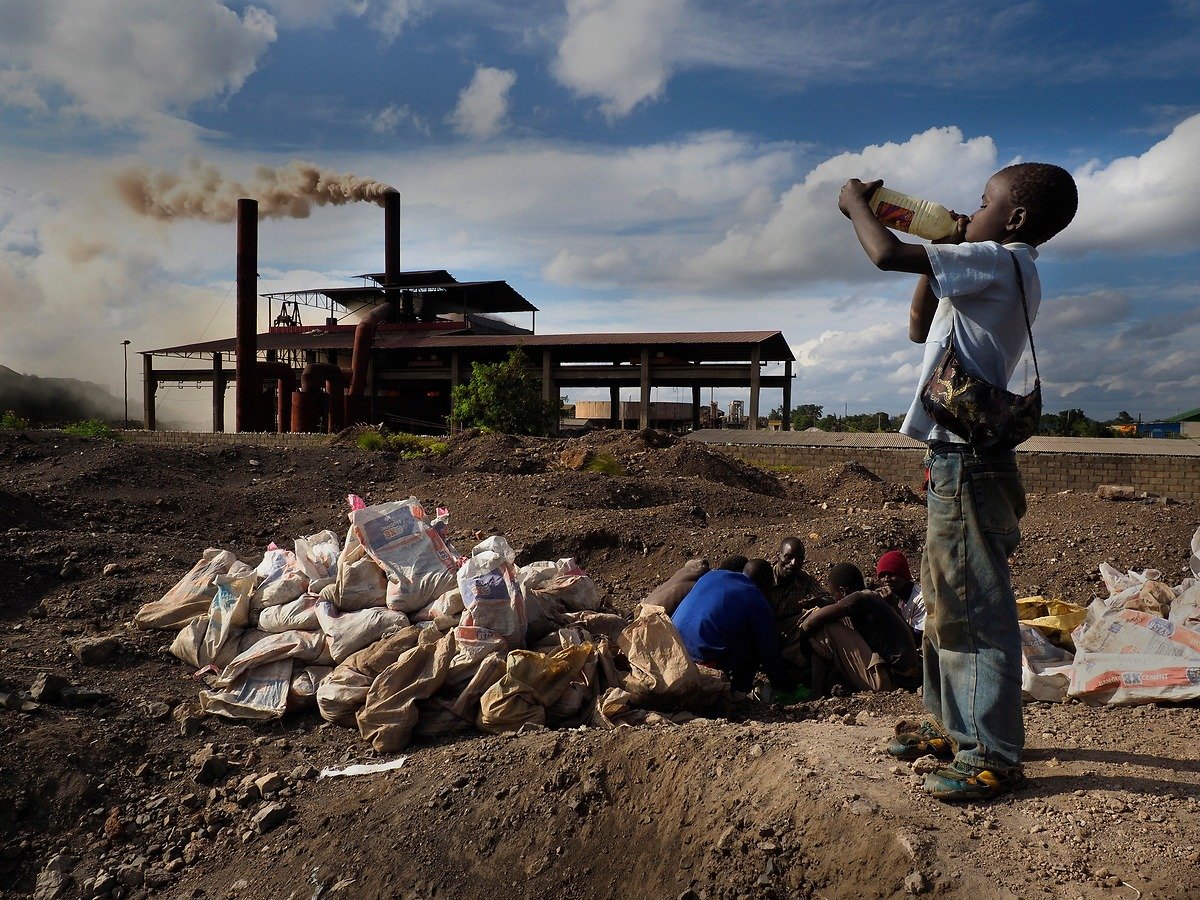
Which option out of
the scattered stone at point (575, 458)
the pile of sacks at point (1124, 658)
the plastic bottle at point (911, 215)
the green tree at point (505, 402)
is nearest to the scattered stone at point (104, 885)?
the plastic bottle at point (911, 215)

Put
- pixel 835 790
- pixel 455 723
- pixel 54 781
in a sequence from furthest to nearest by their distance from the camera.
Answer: pixel 455 723
pixel 54 781
pixel 835 790

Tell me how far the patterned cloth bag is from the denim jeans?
64 mm

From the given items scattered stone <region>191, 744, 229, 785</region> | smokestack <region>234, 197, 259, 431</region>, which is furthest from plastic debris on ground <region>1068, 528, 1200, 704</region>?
smokestack <region>234, 197, 259, 431</region>

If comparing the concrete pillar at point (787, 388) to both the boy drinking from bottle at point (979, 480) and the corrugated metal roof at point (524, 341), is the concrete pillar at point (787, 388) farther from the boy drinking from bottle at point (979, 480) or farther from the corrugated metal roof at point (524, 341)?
the boy drinking from bottle at point (979, 480)

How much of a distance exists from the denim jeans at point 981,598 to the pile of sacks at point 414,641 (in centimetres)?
138

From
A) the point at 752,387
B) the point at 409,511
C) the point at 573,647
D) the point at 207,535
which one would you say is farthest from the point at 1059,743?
the point at 752,387

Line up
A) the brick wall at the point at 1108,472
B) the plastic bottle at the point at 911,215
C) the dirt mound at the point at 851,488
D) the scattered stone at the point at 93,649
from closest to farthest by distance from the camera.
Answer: the plastic bottle at the point at 911,215 → the scattered stone at the point at 93,649 → the dirt mound at the point at 851,488 → the brick wall at the point at 1108,472

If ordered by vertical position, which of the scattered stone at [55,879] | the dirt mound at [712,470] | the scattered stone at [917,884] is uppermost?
the dirt mound at [712,470]

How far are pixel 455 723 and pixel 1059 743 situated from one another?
2212mm

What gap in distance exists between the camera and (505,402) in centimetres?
1973

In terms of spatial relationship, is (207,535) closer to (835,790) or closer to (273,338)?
(835,790)

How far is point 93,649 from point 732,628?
10.1ft

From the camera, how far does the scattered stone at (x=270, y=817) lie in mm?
2928

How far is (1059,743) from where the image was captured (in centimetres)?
264
